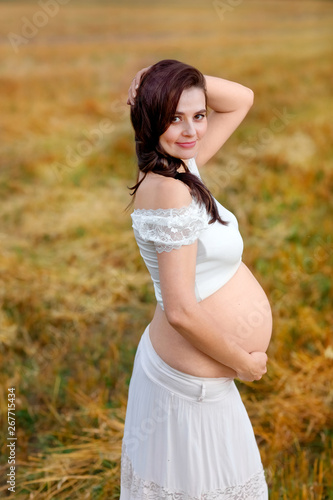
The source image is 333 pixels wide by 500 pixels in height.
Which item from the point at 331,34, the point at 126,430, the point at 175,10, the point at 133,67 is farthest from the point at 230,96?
the point at 175,10

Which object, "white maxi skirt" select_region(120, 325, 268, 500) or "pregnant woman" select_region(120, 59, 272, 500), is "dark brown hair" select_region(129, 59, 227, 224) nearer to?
"pregnant woman" select_region(120, 59, 272, 500)

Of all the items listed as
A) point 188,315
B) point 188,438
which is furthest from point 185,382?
point 188,315

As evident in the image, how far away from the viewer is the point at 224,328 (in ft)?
5.27

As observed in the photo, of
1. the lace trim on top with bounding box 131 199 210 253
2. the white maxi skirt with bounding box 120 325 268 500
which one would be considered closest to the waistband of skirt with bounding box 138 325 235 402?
the white maxi skirt with bounding box 120 325 268 500

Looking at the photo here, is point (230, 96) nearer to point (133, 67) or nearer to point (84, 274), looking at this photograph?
point (84, 274)

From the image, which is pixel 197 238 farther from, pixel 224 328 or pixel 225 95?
pixel 225 95

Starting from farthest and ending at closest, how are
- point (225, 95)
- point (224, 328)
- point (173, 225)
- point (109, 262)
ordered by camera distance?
1. point (109, 262)
2. point (225, 95)
3. point (224, 328)
4. point (173, 225)

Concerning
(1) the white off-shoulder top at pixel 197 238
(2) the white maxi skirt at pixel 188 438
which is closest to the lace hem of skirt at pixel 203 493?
(2) the white maxi skirt at pixel 188 438

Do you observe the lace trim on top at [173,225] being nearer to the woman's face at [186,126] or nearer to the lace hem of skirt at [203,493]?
the woman's face at [186,126]

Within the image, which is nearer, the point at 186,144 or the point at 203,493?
the point at 186,144

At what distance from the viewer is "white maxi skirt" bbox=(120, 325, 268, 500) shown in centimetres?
162

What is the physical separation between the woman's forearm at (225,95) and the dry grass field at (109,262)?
4.99 ft

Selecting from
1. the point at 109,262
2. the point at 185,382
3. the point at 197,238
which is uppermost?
the point at 197,238

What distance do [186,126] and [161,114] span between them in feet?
0.25
